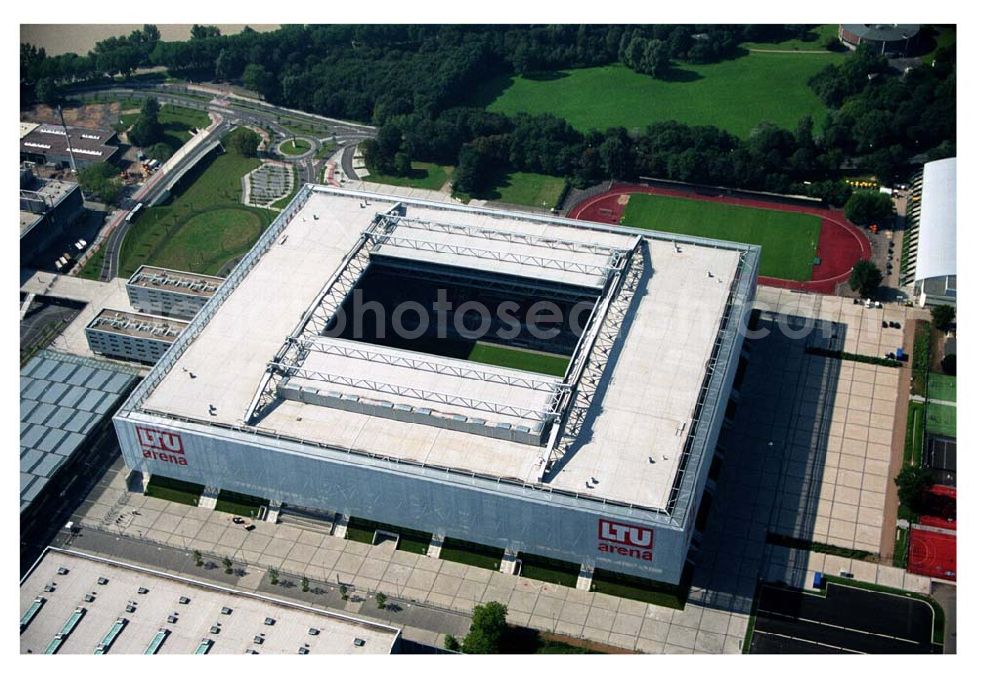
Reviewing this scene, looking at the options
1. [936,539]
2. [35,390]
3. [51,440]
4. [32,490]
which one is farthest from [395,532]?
[936,539]

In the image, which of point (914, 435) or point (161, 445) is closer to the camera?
point (161, 445)

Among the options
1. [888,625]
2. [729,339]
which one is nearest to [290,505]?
[729,339]

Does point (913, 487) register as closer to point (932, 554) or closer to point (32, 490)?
point (932, 554)

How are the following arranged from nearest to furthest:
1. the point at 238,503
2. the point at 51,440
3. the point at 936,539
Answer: the point at 936,539 < the point at 238,503 < the point at 51,440

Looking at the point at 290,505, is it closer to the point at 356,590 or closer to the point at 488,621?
the point at 356,590

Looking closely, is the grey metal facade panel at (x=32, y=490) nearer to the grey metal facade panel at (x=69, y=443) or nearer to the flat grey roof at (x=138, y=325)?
the grey metal facade panel at (x=69, y=443)

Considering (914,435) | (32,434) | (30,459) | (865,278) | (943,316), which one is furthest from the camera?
(865,278)

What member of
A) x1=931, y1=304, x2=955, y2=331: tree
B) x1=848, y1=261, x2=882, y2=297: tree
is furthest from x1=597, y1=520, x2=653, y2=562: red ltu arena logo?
x1=848, y1=261, x2=882, y2=297: tree
